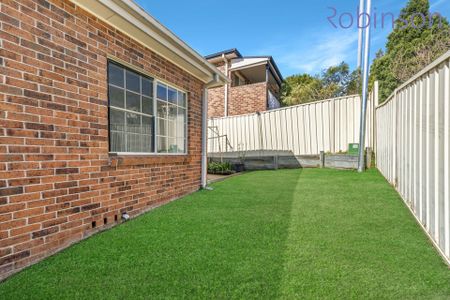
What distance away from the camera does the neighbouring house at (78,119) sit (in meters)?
2.25

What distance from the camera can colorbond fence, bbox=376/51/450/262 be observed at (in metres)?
2.23

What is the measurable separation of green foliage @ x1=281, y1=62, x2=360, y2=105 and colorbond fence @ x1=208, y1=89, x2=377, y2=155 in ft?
33.8

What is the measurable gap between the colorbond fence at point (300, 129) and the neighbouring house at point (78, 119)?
748cm

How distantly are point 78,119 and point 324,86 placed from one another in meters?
24.3

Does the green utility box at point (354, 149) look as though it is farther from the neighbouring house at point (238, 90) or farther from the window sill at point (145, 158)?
the neighbouring house at point (238, 90)

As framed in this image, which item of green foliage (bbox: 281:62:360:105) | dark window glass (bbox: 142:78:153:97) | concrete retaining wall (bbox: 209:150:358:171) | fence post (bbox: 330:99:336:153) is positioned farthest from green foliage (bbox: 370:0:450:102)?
dark window glass (bbox: 142:78:153:97)

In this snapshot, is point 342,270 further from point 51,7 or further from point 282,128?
point 282,128

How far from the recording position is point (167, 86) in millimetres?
4781

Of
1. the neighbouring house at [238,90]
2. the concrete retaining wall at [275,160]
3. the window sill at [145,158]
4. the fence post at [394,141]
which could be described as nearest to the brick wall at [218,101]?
the neighbouring house at [238,90]

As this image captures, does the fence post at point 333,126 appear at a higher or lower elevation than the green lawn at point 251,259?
higher

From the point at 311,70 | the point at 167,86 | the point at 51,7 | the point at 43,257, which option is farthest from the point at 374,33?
the point at 311,70

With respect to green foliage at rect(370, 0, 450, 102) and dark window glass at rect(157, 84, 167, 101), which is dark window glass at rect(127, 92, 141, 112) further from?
green foliage at rect(370, 0, 450, 102)

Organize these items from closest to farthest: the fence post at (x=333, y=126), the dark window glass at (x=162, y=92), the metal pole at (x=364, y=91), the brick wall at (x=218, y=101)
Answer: the dark window glass at (x=162, y=92) → the metal pole at (x=364, y=91) → the fence post at (x=333, y=126) → the brick wall at (x=218, y=101)

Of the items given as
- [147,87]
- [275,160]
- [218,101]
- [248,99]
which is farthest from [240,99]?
[147,87]
